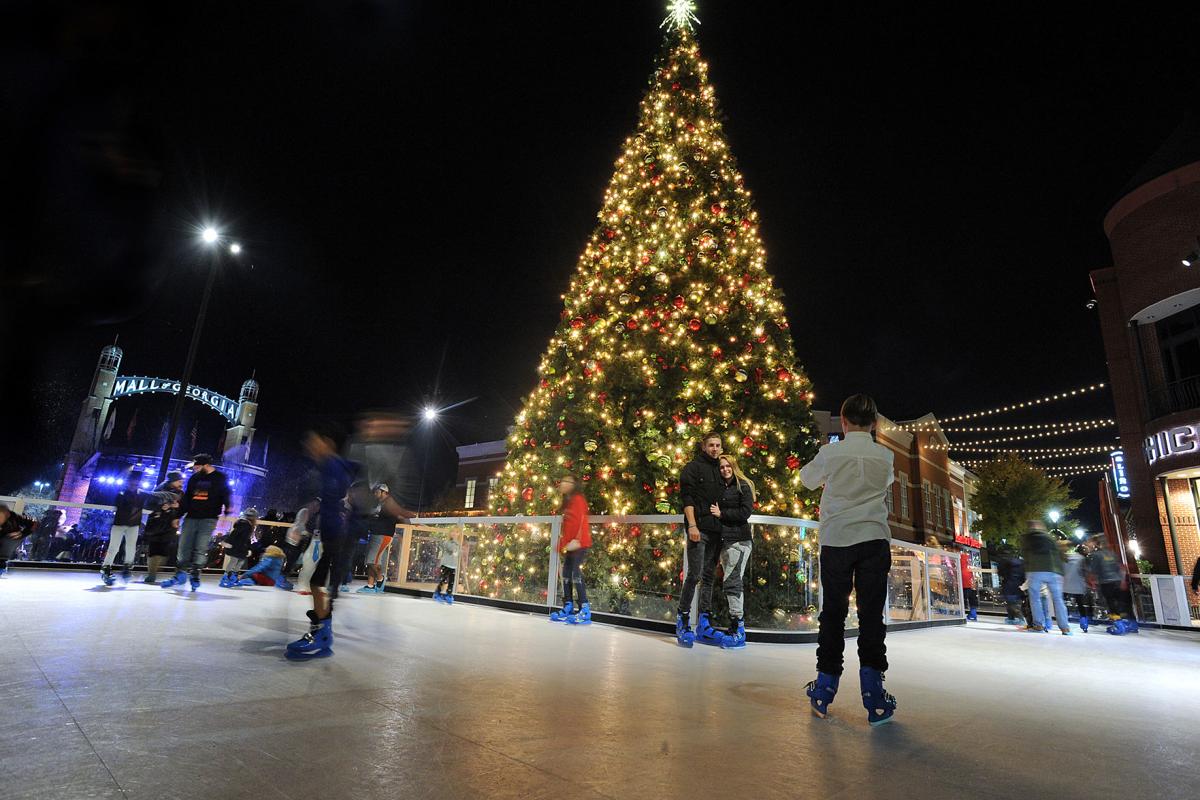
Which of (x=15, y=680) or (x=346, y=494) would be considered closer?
(x=15, y=680)

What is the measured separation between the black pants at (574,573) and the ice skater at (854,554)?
404cm

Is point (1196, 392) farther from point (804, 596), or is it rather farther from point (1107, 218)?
point (804, 596)

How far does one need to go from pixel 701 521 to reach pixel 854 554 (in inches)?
95.9

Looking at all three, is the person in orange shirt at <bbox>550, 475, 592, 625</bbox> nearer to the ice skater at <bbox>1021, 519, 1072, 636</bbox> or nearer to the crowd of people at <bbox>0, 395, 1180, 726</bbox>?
the crowd of people at <bbox>0, 395, 1180, 726</bbox>

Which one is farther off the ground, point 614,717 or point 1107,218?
point 1107,218

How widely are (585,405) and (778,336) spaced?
3.10 m

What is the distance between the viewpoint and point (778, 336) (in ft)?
28.8

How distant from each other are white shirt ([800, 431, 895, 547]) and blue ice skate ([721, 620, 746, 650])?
253 centimetres

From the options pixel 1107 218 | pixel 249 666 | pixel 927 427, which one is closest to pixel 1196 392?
pixel 1107 218

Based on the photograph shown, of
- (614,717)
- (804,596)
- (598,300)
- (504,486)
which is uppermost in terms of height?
(598,300)

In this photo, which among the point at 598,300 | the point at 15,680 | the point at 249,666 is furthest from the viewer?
the point at 598,300

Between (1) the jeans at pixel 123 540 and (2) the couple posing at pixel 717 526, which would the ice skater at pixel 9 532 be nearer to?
(1) the jeans at pixel 123 540

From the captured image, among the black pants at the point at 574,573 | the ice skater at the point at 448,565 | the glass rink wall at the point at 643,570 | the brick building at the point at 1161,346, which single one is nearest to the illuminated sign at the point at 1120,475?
the brick building at the point at 1161,346

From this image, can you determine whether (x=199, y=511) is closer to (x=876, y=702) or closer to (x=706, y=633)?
(x=706, y=633)
